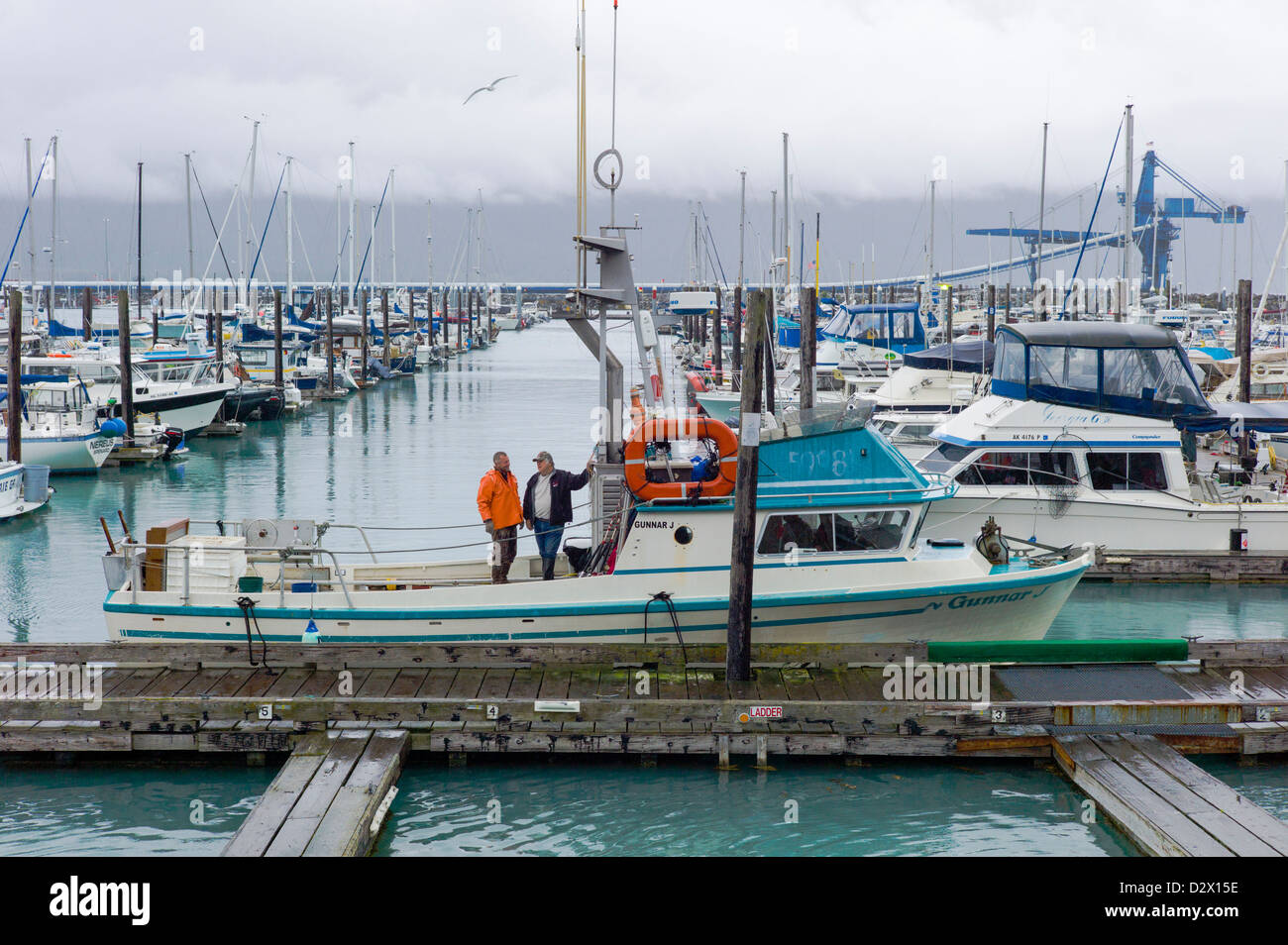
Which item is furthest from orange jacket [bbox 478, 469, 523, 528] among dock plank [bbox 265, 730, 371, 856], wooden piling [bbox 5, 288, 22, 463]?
Answer: wooden piling [bbox 5, 288, 22, 463]

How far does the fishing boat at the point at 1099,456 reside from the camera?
19312 millimetres

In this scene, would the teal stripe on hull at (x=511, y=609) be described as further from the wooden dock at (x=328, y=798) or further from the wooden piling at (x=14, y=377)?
the wooden piling at (x=14, y=377)

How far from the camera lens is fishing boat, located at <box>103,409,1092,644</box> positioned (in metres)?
12.5

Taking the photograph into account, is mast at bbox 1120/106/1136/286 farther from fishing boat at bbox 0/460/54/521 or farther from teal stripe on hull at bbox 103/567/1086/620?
fishing boat at bbox 0/460/54/521

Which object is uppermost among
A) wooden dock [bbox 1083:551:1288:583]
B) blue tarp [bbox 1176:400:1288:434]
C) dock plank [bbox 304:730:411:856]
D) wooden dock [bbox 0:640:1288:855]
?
blue tarp [bbox 1176:400:1288:434]

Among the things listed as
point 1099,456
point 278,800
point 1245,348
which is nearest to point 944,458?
point 1099,456

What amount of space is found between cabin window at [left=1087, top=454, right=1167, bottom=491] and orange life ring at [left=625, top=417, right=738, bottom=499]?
931cm

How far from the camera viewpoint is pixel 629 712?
10.9 meters

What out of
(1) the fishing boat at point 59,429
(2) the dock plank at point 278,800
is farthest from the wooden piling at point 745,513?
(1) the fishing boat at point 59,429

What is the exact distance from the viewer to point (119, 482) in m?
30.6

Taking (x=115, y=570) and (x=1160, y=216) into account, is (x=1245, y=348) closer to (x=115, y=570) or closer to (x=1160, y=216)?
(x=115, y=570)

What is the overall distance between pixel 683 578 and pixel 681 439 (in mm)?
1411

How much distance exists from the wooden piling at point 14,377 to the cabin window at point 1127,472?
2085cm
